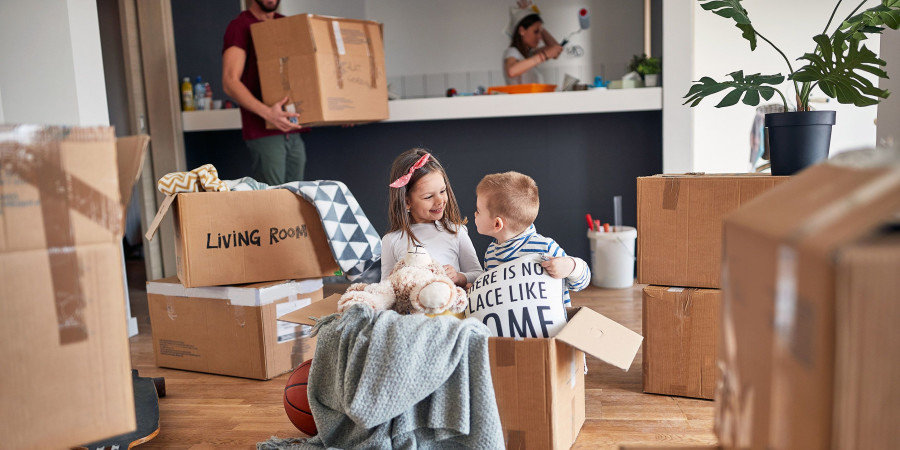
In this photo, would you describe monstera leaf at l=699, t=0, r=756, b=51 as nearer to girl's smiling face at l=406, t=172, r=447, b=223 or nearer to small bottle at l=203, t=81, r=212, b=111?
girl's smiling face at l=406, t=172, r=447, b=223

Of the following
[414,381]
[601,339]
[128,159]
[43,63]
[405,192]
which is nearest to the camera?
[128,159]

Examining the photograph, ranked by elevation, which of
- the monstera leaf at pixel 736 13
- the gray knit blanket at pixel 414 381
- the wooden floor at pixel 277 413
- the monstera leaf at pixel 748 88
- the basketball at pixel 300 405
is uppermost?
the monstera leaf at pixel 736 13

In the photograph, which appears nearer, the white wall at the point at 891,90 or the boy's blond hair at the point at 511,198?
the boy's blond hair at the point at 511,198

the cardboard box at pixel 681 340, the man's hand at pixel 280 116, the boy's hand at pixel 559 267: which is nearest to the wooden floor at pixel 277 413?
the cardboard box at pixel 681 340

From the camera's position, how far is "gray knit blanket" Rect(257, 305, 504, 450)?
1.33 metres

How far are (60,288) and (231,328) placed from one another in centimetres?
147

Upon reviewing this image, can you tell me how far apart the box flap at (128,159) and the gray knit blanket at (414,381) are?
67cm

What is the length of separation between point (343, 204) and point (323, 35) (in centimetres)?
75

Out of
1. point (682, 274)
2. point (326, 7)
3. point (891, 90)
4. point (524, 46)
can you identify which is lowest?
point (682, 274)

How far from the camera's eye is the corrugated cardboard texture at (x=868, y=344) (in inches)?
17.7

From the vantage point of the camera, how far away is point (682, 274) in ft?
6.01

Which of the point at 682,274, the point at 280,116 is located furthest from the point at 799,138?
the point at 280,116

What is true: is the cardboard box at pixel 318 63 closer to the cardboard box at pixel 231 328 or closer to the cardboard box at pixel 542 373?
the cardboard box at pixel 231 328

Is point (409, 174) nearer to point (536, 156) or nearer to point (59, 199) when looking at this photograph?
point (59, 199)
